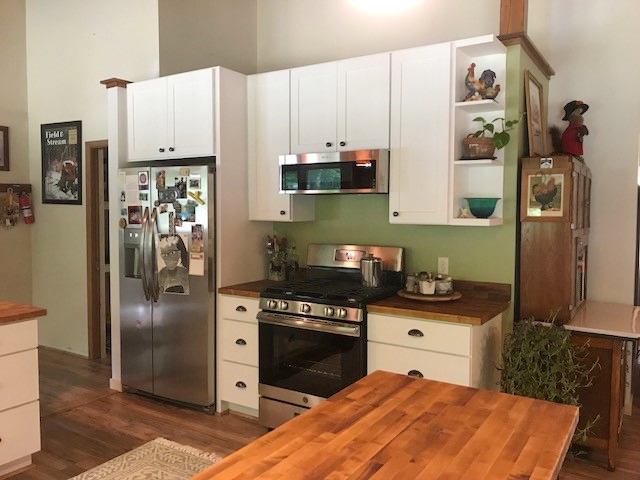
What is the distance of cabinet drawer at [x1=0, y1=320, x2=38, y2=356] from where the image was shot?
295cm

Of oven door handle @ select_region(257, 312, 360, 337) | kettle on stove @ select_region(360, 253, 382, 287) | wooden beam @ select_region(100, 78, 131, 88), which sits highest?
wooden beam @ select_region(100, 78, 131, 88)

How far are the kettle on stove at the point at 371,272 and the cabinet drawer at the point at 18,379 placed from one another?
199 centimetres

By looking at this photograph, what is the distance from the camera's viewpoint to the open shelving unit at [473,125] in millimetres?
3312

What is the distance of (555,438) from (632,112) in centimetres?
291

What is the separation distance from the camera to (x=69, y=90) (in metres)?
5.25

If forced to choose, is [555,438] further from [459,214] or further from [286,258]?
[286,258]

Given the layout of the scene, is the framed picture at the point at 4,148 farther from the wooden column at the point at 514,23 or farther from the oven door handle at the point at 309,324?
the wooden column at the point at 514,23

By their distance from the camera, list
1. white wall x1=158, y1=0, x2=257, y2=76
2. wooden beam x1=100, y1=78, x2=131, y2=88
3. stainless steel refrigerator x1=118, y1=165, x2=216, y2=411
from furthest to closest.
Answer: white wall x1=158, y1=0, x2=257, y2=76 → wooden beam x1=100, y1=78, x2=131, y2=88 → stainless steel refrigerator x1=118, y1=165, x2=216, y2=411

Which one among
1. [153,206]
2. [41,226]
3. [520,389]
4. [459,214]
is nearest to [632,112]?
[459,214]

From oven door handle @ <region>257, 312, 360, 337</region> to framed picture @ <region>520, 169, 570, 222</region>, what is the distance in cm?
122

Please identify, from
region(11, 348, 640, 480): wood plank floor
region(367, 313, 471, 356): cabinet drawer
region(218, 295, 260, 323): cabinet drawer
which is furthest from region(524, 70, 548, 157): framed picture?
region(218, 295, 260, 323): cabinet drawer

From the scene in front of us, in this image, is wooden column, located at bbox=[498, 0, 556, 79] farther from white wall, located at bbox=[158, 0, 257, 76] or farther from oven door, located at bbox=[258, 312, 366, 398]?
white wall, located at bbox=[158, 0, 257, 76]

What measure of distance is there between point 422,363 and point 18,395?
7.11 feet

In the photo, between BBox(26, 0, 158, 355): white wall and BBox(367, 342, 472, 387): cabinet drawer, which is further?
Result: BBox(26, 0, 158, 355): white wall
